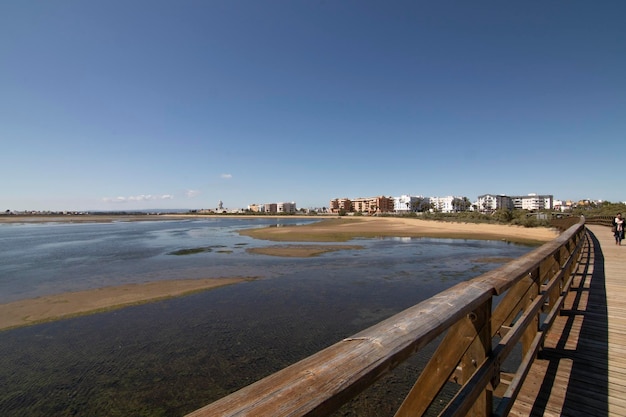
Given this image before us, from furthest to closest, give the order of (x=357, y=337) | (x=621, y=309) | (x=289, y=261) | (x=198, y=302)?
(x=289, y=261)
(x=198, y=302)
(x=621, y=309)
(x=357, y=337)

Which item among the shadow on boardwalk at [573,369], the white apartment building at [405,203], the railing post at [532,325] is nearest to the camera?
the shadow on boardwalk at [573,369]

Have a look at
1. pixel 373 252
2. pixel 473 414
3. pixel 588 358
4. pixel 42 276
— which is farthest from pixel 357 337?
pixel 373 252

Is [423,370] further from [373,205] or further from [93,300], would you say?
[373,205]

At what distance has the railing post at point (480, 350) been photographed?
5.96 ft

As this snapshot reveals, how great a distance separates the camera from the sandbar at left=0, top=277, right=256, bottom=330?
31.7 ft

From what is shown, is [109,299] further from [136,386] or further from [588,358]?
[588,358]

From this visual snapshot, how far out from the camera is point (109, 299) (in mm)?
11219

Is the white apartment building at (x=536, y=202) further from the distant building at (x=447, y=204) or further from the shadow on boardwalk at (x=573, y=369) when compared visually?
the shadow on boardwalk at (x=573, y=369)

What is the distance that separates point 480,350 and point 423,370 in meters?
0.64

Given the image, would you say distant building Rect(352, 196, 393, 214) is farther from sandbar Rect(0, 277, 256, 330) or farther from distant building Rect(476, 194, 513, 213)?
sandbar Rect(0, 277, 256, 330)

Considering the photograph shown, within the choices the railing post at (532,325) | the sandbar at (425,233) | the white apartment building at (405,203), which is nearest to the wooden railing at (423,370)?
the railing post at (532,325)

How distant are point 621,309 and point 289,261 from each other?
1485 cm

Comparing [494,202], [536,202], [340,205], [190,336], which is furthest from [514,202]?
[190,336]

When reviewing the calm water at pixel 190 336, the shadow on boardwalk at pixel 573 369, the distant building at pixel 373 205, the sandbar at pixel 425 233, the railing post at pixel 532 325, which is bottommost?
the calm water at pixel 190 336
